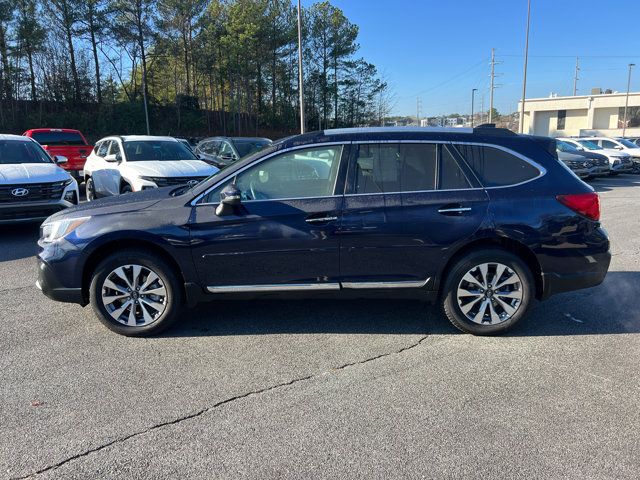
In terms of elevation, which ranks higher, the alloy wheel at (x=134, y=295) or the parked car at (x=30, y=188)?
the parked car at (x=30, y=188)

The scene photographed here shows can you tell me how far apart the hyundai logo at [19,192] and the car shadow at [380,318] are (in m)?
4.58

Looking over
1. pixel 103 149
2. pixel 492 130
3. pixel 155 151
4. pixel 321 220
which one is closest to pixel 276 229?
pixel 321 220

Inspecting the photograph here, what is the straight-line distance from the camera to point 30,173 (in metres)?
8.02

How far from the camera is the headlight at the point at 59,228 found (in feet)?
13.7

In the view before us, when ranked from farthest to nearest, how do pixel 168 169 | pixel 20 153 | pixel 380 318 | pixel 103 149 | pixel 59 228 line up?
pixel 103 149, pixel 168 169, pixel 20 153, pixel 380 318, pixel 59 228

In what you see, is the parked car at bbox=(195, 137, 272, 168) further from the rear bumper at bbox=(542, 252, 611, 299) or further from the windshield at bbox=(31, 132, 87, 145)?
the rear bumper at bbox=(542, 252, 611, 299)

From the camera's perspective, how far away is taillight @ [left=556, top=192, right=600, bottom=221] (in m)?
4.08

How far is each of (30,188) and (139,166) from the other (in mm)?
2189

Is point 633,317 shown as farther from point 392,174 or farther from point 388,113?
point 388,113

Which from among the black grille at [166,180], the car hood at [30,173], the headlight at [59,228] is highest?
the car hood at [30,173]

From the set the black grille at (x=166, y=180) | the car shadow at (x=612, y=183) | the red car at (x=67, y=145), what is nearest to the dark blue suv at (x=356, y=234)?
the black grille at (x=166, y=180)

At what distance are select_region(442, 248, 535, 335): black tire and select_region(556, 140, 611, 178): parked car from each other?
1523 centimetres

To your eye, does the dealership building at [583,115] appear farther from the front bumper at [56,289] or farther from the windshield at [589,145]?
the front bumper at [56,289]

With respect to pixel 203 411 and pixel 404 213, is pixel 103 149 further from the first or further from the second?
pixel 203 411
